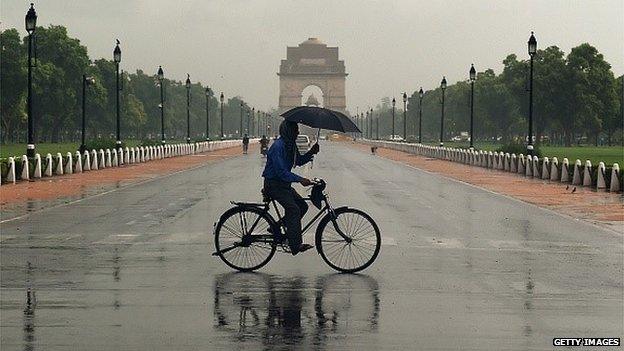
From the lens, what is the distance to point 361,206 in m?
25.6

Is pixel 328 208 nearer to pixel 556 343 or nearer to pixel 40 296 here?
pixel 40 296

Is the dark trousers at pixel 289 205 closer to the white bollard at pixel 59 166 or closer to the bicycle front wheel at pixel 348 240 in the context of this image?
the bicycle front wheel at pixel 348 240

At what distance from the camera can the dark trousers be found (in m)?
13.2

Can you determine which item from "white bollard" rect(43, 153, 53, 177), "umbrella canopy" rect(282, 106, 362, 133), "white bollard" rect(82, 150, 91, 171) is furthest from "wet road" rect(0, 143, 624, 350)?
"white bollard" rect(82, 150, 91, 171)

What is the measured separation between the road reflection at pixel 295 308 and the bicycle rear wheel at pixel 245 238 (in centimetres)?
44

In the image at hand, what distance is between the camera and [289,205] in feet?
43.3

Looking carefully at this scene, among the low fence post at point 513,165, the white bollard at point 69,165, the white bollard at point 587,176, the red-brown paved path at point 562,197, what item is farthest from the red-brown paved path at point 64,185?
the low fence post at point 513,165

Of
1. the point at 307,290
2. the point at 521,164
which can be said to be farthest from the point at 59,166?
the point at 307,290

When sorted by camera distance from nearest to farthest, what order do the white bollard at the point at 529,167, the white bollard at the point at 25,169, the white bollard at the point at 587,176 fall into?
the white bollard at the point at 587,176 → the white bollard at the point at 25,169 → the white bollard at the point at 529,167

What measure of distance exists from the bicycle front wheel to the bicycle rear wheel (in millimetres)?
670

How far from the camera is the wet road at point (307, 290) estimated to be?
9219 mm

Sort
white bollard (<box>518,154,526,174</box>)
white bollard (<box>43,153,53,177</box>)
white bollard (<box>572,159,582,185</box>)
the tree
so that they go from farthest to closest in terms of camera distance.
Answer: the tree < white bollard (<box>518,154,526,174</box>) < white bollard (<box>43,153,53,177</box>) < white bollard (<box>572,159,582,185</box>)

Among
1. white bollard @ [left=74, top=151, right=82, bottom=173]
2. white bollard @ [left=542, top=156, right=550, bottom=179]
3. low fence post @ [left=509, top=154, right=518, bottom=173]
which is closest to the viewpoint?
white bollard @ [left=542, top=156, right=550, bottom=179]

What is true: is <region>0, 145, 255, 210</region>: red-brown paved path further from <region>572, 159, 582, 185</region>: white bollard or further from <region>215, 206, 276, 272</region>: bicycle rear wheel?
<region>572, 159, 582, 185</region>: white bollard
